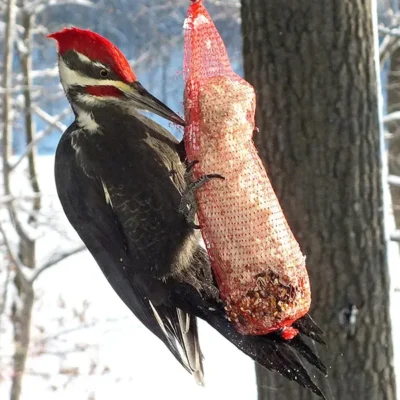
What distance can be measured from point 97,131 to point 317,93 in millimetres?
939

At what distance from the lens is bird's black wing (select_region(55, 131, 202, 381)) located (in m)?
1.51

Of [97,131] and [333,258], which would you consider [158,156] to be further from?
[333,258]

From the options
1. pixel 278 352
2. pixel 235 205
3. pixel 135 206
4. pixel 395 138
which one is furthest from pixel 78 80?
pixel 395 138

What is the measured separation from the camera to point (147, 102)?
1.39 metres

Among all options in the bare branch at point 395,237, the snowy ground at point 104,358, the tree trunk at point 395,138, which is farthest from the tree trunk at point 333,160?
the tree trunk at point 395,138

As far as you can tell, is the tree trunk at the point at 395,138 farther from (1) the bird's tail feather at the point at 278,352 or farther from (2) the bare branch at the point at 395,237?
(1) the bird's tail feather at the point at 278,352

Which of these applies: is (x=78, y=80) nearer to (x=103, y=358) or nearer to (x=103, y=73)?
(x=103, y=73)

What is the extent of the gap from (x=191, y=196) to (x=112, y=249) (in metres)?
0.25

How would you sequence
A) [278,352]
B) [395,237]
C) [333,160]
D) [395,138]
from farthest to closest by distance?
[395,138] < [395,237] < [333,160] < [278,352]

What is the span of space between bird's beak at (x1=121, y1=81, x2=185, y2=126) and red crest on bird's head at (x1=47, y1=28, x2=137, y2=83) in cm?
2

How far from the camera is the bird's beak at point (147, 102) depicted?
138cm

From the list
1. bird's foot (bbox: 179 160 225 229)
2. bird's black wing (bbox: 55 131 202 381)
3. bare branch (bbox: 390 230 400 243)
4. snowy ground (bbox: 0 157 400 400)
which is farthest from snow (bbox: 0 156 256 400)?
bird's foot (bbox: 179 160 225 229)

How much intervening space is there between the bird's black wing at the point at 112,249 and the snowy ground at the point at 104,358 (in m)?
2.70

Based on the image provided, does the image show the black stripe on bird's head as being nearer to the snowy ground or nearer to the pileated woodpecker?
the pileated woodpecker
